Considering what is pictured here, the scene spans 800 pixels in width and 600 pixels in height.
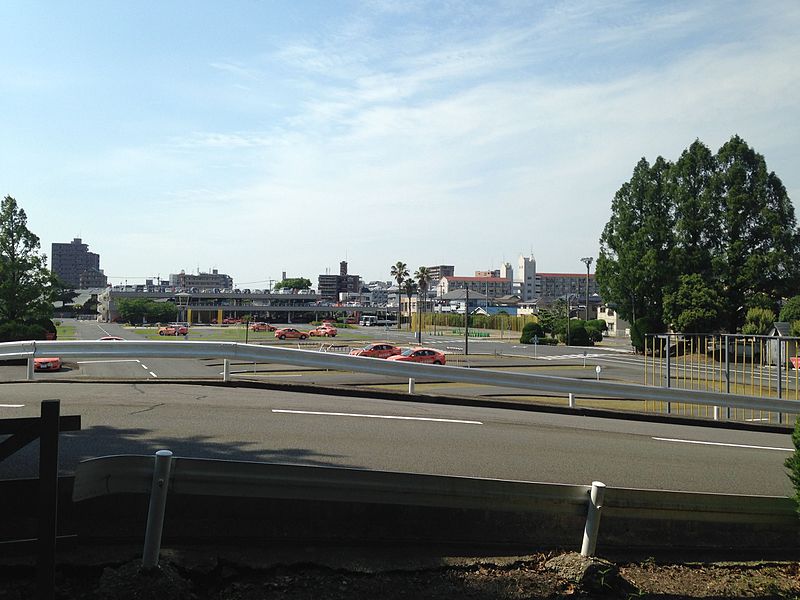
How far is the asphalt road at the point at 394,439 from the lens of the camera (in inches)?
298

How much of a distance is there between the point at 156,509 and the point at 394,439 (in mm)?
4946

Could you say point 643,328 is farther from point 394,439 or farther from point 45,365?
point 394,439

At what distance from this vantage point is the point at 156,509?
4.28 meters

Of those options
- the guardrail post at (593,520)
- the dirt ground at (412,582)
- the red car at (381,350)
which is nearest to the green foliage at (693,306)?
the red car at (381,350)

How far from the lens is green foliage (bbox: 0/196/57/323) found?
39562 mm

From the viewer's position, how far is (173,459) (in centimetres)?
440

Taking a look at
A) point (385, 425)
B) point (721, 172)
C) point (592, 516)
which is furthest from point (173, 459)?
point (721, 172)

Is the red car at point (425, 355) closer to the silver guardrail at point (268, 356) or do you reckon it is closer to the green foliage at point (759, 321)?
the silver guardrail at point (268, 356)

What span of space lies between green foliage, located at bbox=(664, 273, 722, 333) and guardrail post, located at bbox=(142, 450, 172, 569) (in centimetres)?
5478

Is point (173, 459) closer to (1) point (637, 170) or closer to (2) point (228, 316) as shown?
(1) point (637, 170)

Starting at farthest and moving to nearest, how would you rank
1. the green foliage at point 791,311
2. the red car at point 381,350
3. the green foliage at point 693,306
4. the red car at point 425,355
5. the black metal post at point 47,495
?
the green foliage at point 693,306
the green foliage at point 791,311
the red car at point 381,350
the red car at point 425,355
the black metal post at point 47,495

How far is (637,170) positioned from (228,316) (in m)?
99.6

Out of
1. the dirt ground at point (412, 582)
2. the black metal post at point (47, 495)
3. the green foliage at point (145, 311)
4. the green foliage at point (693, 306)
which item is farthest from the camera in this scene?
the green foliage at point (145, 311)

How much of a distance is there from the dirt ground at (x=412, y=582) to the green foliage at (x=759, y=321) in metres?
53.4
